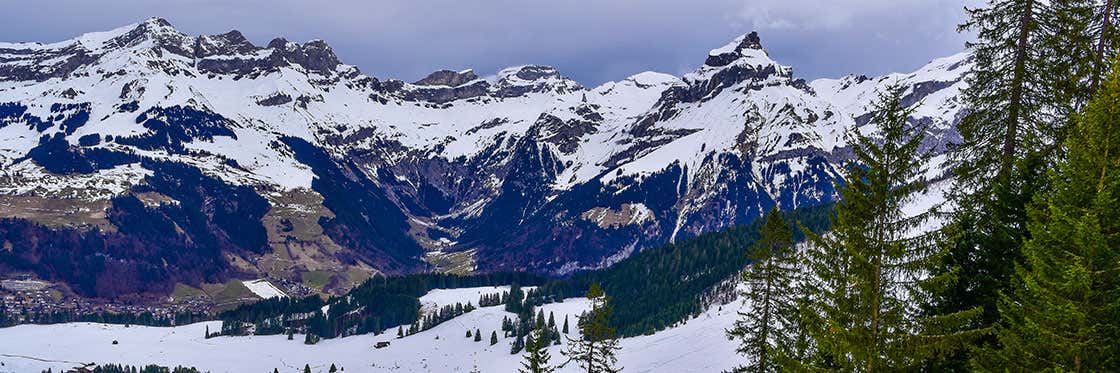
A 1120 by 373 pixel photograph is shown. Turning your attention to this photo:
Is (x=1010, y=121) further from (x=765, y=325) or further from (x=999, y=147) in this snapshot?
(x=765, y=325)

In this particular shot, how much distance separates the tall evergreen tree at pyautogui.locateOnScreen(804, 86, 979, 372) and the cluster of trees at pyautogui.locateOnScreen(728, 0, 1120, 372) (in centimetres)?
6

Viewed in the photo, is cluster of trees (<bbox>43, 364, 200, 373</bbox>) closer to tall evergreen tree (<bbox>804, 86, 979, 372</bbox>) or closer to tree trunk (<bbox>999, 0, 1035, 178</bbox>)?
tall evergreen tree (<bbox>804, 86, 979, 372</bbox>)

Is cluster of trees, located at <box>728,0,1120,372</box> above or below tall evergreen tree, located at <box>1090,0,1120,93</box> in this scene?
below

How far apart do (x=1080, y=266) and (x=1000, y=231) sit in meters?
7.34

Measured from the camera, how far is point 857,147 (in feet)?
85.5

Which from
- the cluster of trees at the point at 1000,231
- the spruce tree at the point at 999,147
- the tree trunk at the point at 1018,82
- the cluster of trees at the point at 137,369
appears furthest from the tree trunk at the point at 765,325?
the cluster of trees at the point at 137,369

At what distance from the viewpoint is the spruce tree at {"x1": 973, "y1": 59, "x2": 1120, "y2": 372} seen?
62.9 ft

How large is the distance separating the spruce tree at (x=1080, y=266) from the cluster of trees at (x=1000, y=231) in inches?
2.0

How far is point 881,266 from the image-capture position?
78.6ft

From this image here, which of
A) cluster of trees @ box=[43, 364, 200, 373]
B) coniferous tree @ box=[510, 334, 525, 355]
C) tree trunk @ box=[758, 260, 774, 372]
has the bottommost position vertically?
cluster of trees @ box=[43, 364, 200, 373]

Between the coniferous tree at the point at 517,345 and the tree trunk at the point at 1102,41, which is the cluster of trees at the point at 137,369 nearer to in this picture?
the coniferous tree at the point at 517,345

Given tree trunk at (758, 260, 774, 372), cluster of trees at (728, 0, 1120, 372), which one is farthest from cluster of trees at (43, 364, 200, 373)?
cluster of trees at (728, 0, 1120, 372)

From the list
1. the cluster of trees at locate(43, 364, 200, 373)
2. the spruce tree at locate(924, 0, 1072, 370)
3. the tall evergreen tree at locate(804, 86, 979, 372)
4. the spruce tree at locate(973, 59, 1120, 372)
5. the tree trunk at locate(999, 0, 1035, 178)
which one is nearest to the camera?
A: the spruce tree at locate(973, 59, 1120, 372)

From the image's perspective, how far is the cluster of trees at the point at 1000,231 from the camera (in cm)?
1978
